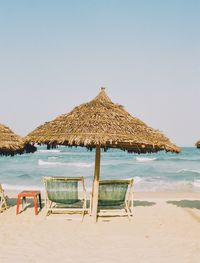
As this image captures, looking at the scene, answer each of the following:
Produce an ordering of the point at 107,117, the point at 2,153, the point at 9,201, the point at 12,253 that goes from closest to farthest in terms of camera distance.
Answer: the point at 12,253
the point at 107,117
the point at 2,153
the point at 9,201

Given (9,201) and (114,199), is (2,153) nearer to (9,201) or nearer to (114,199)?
(9,201)

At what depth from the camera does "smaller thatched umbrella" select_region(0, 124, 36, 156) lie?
287 inches

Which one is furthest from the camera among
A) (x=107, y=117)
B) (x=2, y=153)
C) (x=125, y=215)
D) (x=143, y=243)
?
(x=2, y=153)

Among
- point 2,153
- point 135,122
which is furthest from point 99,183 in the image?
point 2,153

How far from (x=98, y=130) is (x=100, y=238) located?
1824 mm

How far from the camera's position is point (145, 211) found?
27.2 ft

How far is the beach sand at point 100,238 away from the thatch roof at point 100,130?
1448mm

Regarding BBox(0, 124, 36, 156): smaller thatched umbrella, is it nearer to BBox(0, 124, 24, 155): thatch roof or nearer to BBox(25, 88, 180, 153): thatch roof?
BBox(0, 124, 24, 155): thatch roof

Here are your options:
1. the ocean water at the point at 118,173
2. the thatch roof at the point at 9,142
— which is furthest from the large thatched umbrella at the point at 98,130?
the ocean water at the point at 118,173

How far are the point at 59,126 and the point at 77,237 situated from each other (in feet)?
6.83

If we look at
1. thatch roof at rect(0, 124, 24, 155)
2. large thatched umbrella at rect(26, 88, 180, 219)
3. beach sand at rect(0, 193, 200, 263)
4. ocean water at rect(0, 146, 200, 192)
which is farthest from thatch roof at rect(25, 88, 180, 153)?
ocean water at rect(0, 146, 200, 192)

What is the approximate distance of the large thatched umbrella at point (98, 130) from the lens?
631 cm

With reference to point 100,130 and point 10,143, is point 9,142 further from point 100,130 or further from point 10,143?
point 100,130

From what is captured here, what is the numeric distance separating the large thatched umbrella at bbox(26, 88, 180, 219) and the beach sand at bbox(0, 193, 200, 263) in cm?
78
